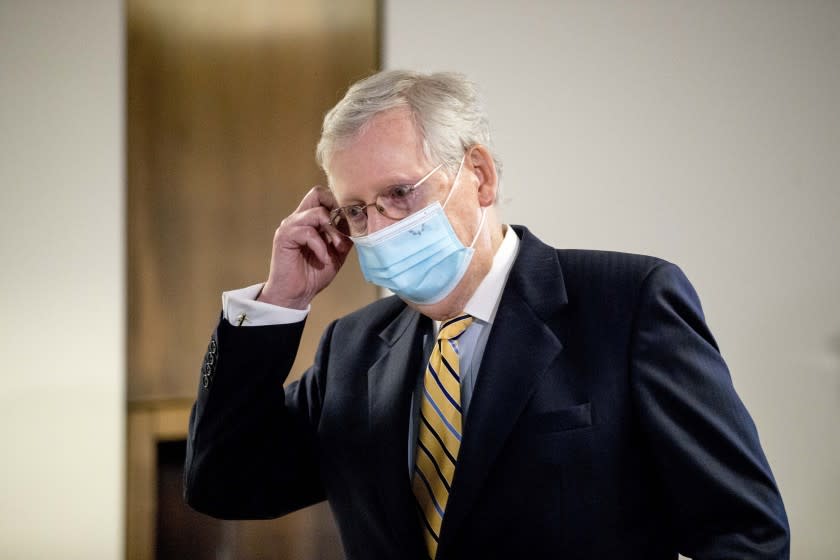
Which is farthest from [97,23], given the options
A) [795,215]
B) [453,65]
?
[795,215]

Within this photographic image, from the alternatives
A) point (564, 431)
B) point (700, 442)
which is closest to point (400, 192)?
point (564, 431)

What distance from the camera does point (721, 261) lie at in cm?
260

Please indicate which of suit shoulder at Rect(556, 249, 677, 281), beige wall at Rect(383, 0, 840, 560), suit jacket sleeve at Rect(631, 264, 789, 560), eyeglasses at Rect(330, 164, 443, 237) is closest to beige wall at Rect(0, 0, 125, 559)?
beige wall at Rect(383, 0, 840, 560)

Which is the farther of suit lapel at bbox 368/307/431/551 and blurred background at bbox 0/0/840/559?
blurred background at bbox 0/0/840/559

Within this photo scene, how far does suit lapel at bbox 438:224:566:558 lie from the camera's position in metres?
1.15

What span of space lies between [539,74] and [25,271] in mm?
1665

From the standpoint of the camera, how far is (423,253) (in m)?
1.27

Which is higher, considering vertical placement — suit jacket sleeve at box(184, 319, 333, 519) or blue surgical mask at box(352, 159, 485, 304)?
blue surgical mask at box(352, 159, 485, 304)

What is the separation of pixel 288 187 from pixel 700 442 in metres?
1.63

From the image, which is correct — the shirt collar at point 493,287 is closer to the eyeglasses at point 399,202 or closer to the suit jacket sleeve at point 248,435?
the eyeglasses at point 399,202

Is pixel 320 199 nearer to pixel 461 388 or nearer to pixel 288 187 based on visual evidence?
pixel 461 388

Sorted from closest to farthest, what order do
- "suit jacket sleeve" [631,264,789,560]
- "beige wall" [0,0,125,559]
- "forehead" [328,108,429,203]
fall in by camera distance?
"suit jacket sleeve" [631,264,789,560], "forehead" [328,108,429,203], "beige wall" [0,0,125,559]

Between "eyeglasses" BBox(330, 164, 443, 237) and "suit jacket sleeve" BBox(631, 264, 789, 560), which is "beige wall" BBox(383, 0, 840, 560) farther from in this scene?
"suit jacket sleeve" BBox(631, 264, 789, 560)

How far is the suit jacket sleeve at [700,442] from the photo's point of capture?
1.04m
